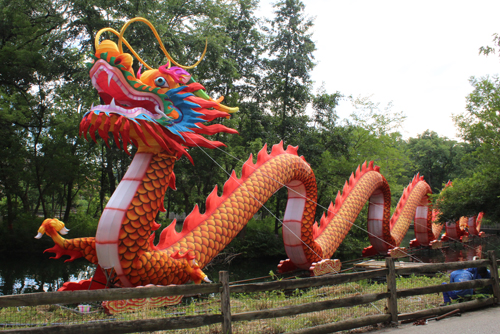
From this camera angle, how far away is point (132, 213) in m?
5.42

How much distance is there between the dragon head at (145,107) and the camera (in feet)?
17.7

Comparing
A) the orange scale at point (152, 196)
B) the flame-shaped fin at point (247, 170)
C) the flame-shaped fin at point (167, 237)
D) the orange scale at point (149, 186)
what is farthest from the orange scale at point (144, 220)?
the flame-shaped fin at point (247, 170)

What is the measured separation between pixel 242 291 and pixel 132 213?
8.76 ft

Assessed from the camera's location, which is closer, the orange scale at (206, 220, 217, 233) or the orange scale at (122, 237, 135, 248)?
the orange scale at (122, 237, 135, 248)

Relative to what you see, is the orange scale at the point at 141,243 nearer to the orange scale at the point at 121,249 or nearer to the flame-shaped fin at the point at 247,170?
the orange scale at the point at 121,249

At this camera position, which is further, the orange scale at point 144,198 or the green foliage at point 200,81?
the green foliage at point 200,81

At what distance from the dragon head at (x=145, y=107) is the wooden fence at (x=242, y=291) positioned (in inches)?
119

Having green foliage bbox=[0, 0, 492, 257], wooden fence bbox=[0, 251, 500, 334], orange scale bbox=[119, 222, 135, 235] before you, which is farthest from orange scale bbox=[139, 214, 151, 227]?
green foliage bbox=[0, 0, 492, 257]

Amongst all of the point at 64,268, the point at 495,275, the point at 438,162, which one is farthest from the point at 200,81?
the point at 438,162

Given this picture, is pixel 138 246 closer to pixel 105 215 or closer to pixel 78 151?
pixel 105 215

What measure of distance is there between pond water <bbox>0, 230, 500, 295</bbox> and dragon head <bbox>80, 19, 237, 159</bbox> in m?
5.86

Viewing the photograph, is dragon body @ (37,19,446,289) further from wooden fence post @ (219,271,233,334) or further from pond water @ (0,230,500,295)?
pond water @ (0,230,500,295)

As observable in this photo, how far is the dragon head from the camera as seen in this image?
17.7 feet

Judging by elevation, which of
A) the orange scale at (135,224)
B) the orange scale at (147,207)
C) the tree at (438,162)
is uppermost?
the tree at (438,162)
